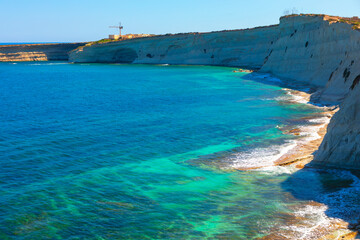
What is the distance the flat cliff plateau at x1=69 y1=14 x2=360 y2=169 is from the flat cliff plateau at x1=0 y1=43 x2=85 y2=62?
18214mm

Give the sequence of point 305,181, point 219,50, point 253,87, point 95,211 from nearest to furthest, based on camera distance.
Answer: point 95,211
point 305,181
point 253,87
point 219,50

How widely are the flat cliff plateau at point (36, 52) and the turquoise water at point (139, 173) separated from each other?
11568cm

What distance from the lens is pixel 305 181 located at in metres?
16.6

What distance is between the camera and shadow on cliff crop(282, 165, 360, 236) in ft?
43.3

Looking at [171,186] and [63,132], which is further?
[63,132]

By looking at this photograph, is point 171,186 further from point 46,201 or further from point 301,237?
point 301,237

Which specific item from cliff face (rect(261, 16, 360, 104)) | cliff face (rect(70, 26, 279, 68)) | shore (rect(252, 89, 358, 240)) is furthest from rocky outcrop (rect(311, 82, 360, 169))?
cliff face (rect(70, 26, 279, 68))

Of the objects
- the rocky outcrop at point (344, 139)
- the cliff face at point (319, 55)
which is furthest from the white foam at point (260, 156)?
the cliff face at point (319, 55)

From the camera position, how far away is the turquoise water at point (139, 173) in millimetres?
13117

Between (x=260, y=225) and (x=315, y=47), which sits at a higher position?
(x=315, y=47)

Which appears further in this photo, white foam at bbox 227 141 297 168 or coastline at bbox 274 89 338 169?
white foam at bbox 227 141 297 168

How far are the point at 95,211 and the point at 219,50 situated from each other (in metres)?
92.4

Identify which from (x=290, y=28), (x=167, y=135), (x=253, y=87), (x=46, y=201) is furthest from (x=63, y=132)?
(x=290, y=28)

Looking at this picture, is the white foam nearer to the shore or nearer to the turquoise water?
the turquoise water
